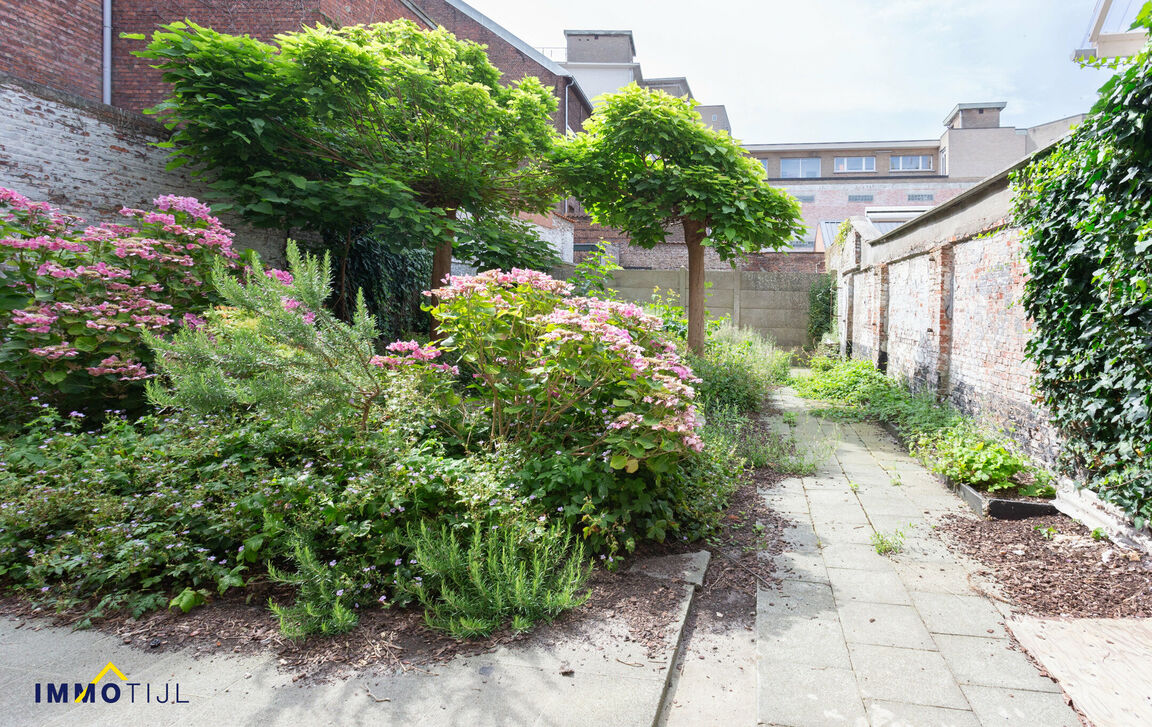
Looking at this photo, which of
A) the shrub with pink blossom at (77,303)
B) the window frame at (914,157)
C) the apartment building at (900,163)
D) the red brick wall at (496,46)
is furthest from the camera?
the window frame at (914,157)

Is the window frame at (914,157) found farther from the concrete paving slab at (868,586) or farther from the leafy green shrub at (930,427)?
the concrete paving slab at (868,586)

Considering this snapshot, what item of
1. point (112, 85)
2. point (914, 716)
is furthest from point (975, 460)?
point (112, 85)

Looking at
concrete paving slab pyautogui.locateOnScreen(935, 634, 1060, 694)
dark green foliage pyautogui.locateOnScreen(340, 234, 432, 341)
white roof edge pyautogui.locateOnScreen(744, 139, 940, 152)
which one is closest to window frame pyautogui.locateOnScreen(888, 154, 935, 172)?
white roof edge pyautogui.locateOnScreen(744, 139, 940, 152)

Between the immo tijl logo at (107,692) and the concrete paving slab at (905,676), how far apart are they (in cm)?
257

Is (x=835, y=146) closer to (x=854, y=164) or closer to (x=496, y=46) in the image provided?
(x=854, y=164)

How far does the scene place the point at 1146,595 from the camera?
297cm

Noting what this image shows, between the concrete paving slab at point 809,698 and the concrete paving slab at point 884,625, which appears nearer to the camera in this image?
the concrete paving slab at point 809,698

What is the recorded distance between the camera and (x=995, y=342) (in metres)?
5.40

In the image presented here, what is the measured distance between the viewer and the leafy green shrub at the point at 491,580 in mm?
2529

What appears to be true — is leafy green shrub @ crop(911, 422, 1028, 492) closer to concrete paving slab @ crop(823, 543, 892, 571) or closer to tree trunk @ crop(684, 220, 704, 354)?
concrete paving slab @ crop(823, 543, 892, 571)

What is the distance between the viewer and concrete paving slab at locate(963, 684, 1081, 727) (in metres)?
2.10

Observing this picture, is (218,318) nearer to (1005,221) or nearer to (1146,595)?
(1146,595)

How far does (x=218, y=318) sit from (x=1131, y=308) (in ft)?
18.8

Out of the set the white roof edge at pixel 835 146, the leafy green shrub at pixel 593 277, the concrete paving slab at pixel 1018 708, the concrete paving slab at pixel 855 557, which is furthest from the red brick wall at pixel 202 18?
the white roof edge at pixel 835 146
